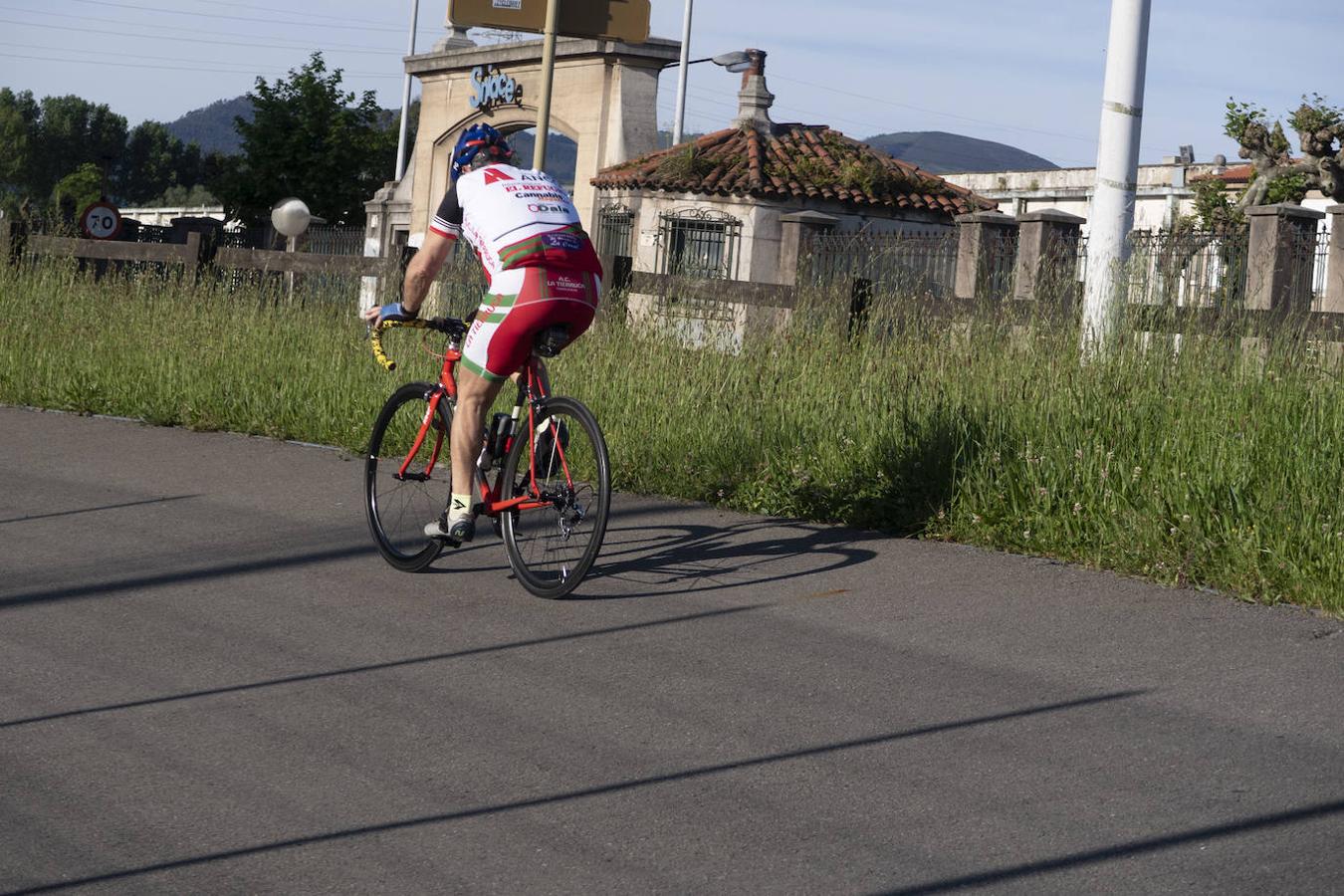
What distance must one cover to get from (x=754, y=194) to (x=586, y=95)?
594cm

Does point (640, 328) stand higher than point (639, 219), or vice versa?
point (639, 219)

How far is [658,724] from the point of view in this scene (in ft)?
15.4

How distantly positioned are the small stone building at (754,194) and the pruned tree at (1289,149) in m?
6.84

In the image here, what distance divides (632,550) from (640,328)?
11.4 feet

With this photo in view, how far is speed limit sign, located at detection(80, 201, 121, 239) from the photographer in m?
28.1

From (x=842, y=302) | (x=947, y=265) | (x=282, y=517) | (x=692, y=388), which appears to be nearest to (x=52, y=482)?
(x=282, y=517)

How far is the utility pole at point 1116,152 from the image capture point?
8.53 m

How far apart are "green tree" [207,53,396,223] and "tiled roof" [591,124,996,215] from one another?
2457cm

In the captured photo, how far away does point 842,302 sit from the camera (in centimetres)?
984

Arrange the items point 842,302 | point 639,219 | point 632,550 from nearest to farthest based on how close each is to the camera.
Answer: point 632,550 → point 842,302 → point 639,219

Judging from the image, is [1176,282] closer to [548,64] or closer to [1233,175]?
[548,64]

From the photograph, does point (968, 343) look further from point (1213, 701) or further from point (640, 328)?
point (1213, 701)

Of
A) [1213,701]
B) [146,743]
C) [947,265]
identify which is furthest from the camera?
[947,265]

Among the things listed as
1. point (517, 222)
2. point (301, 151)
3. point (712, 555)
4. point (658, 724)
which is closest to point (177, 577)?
point (517, 222)
